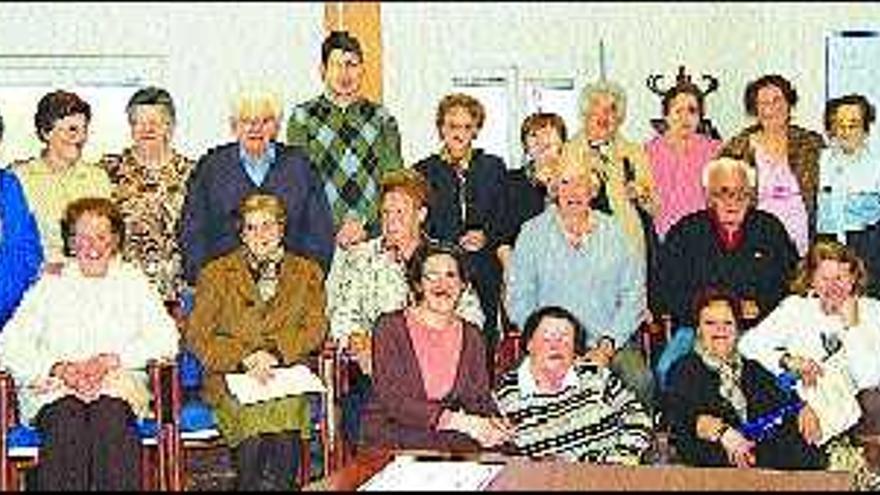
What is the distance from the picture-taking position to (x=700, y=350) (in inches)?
203

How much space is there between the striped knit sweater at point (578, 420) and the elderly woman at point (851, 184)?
1.35 metres

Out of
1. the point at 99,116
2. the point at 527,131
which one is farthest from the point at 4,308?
the point at 527,131

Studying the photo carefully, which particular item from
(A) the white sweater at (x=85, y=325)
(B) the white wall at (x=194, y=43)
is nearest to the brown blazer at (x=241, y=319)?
(A) the white sweater at (x=85, y=325)

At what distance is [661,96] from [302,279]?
3280 millimetres

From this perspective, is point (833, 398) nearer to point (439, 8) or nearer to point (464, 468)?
point (464, 468)

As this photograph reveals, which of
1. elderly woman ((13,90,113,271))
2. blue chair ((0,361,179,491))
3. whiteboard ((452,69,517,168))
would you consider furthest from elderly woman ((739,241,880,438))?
whiteboard ((452,69,517,168))

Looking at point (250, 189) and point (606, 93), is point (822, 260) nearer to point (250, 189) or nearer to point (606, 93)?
point (606, 93)

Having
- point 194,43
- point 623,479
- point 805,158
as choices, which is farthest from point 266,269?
point 805,158

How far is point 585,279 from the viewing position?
5422 millimetres

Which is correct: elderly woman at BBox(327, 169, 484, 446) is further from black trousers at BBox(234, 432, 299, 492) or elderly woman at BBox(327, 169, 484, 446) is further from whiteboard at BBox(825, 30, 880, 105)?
whiteboard at BBox(825, 30, 880, 105)

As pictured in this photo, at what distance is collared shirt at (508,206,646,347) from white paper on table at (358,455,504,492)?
4.45 ft

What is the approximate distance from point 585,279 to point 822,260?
757mm

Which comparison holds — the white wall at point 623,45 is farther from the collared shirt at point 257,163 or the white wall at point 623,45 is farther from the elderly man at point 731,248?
the elderly man at point 731,248

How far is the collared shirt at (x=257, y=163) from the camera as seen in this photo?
5.41 m
